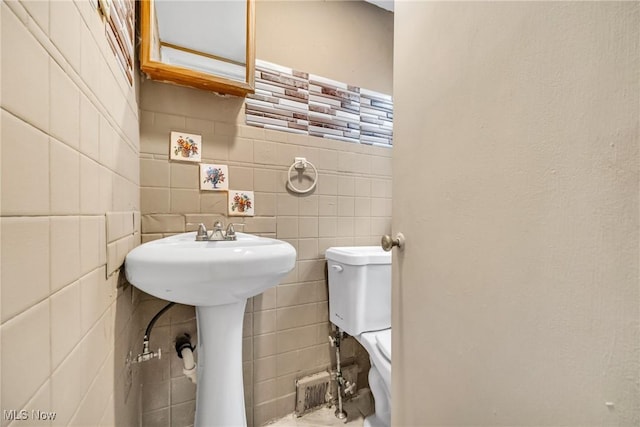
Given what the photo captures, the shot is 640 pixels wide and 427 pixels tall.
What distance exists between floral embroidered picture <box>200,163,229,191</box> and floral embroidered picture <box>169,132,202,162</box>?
0.18 ft

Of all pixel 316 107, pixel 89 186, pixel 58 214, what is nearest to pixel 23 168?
pixel 58 214

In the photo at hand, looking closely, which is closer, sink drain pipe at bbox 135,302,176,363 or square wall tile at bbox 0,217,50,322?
square wall tile at bbox 0,217,50,322

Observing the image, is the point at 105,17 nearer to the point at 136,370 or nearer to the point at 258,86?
the point at 258,86

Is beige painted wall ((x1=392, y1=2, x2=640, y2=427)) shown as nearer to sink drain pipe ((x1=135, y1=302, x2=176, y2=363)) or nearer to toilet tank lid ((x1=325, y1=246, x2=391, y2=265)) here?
toilet tank lid ((x1=325, y1=246, x2=391, y2=265))

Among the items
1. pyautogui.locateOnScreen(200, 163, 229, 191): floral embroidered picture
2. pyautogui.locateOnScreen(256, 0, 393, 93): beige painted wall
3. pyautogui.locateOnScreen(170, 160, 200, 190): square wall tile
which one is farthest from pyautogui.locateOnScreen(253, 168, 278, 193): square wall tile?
pyautogui.locateOnScreen(256, 0, 393, 93): beige painted wall

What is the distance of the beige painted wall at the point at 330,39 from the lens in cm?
128

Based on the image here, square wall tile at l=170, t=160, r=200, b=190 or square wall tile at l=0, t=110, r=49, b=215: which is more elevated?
square wall tile at l=170, t=160, r=200, b=190

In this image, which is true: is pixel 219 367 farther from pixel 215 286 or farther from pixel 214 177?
pixel 214 177

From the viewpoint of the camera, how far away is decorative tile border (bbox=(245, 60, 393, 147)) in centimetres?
126

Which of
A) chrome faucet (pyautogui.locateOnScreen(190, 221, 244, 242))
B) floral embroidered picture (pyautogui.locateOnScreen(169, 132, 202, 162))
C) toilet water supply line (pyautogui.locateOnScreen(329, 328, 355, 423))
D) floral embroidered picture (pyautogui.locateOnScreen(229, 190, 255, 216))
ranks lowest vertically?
toilet water supply line (pyautogui.locateOnScreen(329, 328, 355, 423))

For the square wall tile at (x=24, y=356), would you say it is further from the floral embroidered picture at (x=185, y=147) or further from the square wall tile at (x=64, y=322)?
the floral embroidered picture at (x=185, y=147)

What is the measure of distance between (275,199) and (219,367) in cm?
71

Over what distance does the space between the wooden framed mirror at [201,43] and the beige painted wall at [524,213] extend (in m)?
0.78

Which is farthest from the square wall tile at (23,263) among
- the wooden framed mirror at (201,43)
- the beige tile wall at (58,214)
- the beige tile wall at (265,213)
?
the wooden framed mirror at (201,43)
